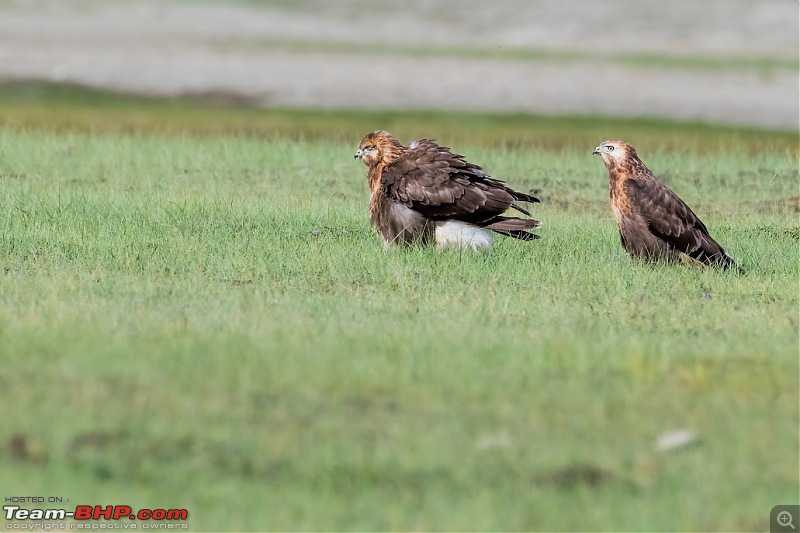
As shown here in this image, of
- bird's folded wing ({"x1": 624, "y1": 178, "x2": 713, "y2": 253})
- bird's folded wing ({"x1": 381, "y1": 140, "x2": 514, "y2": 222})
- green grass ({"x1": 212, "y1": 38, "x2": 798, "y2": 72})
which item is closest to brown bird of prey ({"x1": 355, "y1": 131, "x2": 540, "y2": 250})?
bird's folded wing ({"x1": 381, "y1": 140, "x2": 514, "y2": 222})

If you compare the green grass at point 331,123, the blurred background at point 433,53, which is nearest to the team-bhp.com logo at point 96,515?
the green grass at point 331,123

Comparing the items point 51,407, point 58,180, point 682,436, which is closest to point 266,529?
point 51,407

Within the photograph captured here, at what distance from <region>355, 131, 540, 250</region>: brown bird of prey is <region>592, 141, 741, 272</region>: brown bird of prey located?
2.80ft

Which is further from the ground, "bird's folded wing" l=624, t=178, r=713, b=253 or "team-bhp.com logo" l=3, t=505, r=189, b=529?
"bird's folded wing" l=624, t=178, r=713, b=253

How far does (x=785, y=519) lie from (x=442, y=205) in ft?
23.1

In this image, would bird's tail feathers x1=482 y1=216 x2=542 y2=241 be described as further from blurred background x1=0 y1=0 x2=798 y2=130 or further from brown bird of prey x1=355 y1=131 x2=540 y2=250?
blurred background x1=0 y1=0 x2=798 y2=130

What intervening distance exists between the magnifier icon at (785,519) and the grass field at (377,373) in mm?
113

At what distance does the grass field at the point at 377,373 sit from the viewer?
275 inches

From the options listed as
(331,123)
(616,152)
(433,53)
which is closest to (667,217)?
(616,152)

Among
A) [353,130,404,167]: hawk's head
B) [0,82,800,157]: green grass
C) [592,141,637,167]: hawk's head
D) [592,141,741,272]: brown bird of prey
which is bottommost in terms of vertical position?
[592,141,741,272]: brown bird of prey

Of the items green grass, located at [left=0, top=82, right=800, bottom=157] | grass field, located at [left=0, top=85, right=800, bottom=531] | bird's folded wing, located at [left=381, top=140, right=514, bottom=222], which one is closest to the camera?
grass field, located at [left=0, top=85, right=800, bottom=531]

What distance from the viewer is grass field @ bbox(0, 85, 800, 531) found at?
6992mm

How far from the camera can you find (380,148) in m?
14.3

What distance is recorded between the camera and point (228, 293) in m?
11.1
